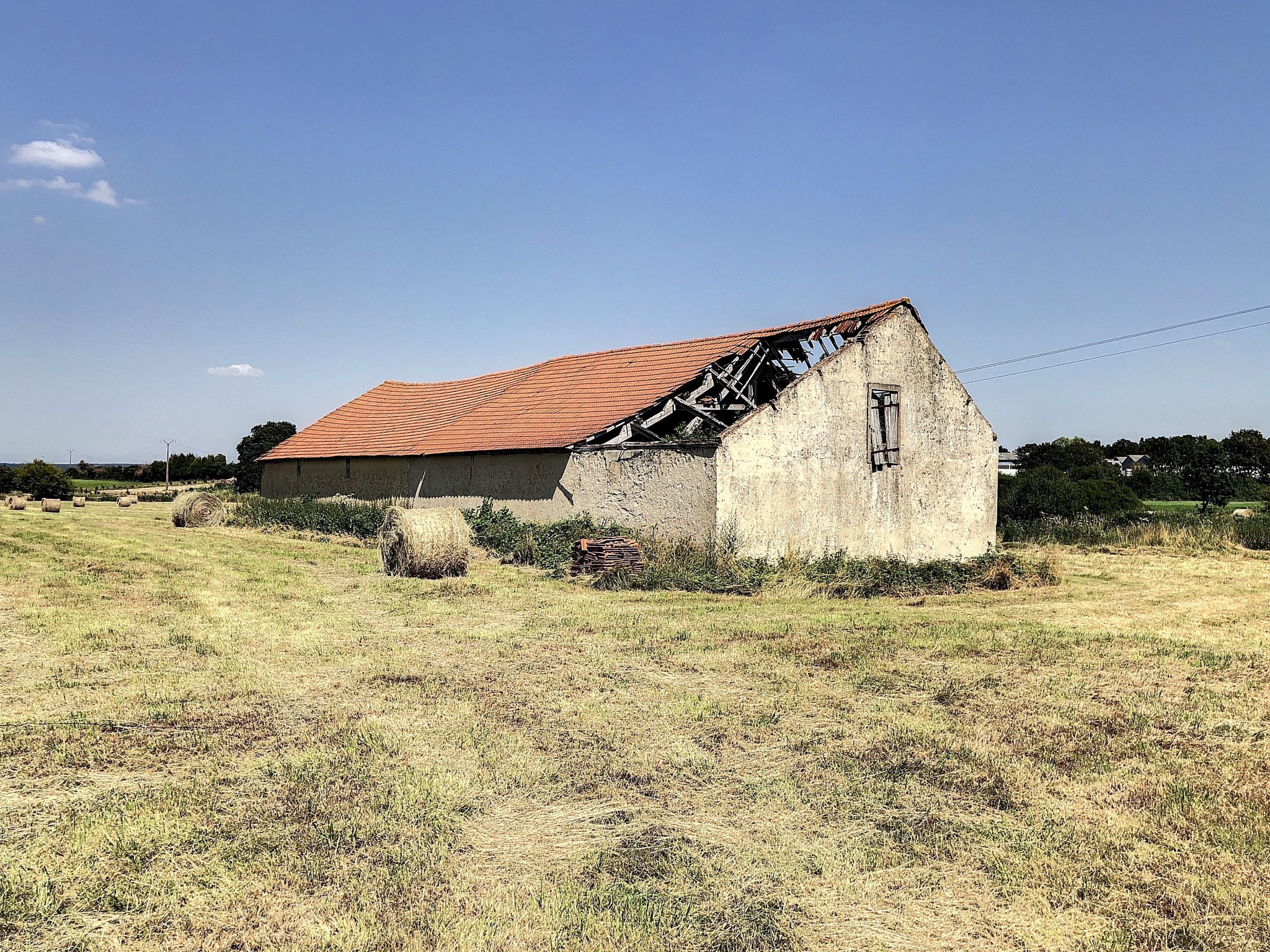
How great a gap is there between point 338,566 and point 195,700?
969 cm

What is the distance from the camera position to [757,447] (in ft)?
52.3

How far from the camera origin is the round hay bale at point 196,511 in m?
24.5

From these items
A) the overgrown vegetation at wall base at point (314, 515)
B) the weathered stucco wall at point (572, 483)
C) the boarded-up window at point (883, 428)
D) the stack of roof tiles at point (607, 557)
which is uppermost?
the boarded-up window at point (883, 428)

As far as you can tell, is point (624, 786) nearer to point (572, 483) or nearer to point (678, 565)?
point (678, 565)

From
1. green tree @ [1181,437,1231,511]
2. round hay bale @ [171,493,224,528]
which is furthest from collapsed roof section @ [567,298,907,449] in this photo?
green tree @ [1181,437,1231,511]

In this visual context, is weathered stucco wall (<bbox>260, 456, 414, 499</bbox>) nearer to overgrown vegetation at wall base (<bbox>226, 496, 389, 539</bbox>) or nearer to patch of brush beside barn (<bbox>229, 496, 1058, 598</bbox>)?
overgrown vegetation at wall base (<bbox>226, 496, 389, 539</bbox>)

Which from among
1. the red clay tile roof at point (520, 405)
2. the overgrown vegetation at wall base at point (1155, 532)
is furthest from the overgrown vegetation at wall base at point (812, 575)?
the overgrown vegetation at wall base at point (1155, 532)

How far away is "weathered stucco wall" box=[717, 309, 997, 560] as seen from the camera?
1602cm

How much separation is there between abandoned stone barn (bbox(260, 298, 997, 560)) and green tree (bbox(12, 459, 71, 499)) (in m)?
28.8

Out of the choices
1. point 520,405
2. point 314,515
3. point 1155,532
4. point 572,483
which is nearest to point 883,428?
point 572,483

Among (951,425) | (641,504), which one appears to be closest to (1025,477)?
(951,425)

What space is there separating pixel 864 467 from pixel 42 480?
1650 inches

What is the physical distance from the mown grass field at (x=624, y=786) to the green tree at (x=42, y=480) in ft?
125

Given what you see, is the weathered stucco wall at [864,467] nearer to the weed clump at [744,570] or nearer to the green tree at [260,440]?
the weed clump at [744,570]
